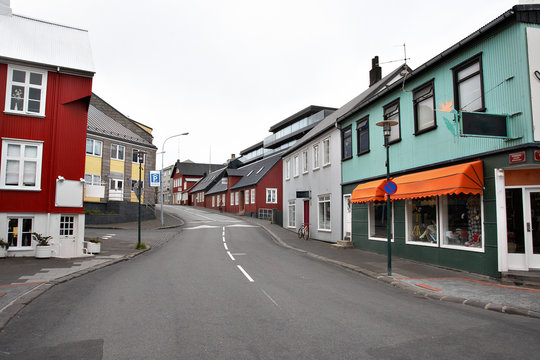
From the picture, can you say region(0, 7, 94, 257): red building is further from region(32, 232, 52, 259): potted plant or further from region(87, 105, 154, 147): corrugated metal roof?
region(87, 105, 154, 147): corrugated metal roof

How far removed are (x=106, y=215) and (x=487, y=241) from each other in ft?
97.3

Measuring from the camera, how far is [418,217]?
566 inches

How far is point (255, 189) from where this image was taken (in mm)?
42250

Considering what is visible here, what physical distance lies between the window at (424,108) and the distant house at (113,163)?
24059 millimetres

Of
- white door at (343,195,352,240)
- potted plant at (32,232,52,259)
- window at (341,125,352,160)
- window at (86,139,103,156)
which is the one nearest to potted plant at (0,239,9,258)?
potted plant at (32,232,52,259)

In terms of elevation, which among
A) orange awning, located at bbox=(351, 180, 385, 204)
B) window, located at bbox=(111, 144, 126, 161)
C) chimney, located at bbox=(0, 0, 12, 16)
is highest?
chimney, located at bbox=(0, 0, 12, 16)

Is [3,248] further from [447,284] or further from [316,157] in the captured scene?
[316,157]

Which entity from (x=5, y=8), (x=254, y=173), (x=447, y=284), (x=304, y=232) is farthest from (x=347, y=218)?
(x=254, y=173)

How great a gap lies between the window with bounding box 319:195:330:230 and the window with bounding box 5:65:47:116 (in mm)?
15299

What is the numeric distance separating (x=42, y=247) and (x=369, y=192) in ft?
43.5

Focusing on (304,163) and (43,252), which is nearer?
(43,252)

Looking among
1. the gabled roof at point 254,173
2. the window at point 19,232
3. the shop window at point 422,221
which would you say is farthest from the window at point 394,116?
the gabled roof at point 254,173

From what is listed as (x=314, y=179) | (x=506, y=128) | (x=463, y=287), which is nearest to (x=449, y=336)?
(x=463, y=287)

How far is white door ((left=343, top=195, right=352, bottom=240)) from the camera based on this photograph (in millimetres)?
19922
